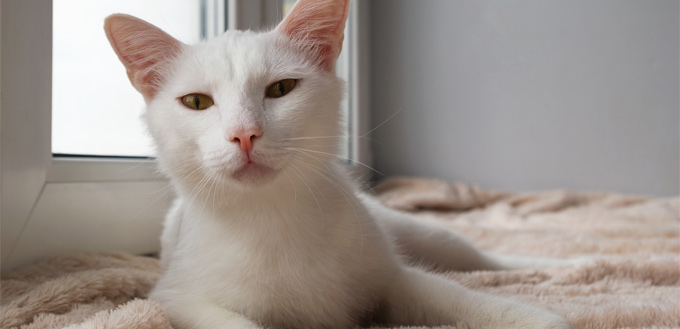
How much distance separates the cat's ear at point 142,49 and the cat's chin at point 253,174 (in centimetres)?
27

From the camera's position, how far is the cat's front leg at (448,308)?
72cm

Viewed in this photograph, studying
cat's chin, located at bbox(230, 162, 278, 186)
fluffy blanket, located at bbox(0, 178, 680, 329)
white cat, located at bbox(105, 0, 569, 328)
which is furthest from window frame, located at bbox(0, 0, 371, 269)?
cat's chin, located at bbox(230, 162, 278, 186)

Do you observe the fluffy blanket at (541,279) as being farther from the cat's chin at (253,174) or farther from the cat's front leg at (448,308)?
→ the cat's chin at (253,174)

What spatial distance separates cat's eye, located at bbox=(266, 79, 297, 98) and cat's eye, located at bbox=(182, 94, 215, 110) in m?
0.09

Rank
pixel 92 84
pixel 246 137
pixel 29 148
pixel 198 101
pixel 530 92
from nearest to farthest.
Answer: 1. pixel 246 137
2. pixel 198 101
3. pixel 29 148
4. pixel 92 84
5. pixel 530 92

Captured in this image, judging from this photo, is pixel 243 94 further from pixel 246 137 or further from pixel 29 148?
pixel 29 148

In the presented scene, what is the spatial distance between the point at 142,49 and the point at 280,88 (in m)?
0.25

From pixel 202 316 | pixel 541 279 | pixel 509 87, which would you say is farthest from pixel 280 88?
pixel 509 87

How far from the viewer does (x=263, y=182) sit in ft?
2.31

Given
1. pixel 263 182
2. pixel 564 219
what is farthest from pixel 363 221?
pixel 564 219

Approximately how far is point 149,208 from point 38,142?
0.41 m

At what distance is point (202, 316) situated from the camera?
2.41ft

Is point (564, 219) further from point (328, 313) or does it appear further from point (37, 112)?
point (37, 112)

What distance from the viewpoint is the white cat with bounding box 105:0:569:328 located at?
71cm
